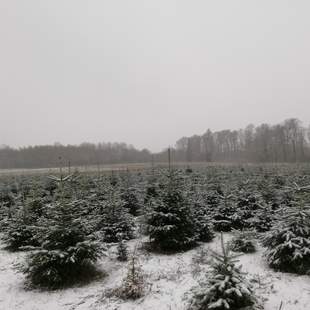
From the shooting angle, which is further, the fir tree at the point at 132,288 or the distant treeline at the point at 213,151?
the distant treeline at the point at 213,151

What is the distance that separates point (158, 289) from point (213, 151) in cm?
7429

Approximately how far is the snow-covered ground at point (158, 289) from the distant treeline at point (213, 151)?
4846cm

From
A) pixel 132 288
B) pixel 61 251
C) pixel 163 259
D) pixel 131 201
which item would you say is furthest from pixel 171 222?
pixel 131 201

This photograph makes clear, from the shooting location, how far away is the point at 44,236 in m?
5.53

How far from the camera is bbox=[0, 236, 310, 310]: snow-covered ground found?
4.53 metres

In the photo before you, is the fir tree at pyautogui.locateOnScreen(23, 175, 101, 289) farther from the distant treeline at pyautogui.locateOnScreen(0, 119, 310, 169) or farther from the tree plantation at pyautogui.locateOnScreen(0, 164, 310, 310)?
the distant treeline at pyautogui.locateOnScreen(0, 119, 310, 169)

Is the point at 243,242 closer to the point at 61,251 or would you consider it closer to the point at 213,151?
the point at 61,251

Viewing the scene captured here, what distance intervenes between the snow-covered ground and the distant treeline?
159 feet

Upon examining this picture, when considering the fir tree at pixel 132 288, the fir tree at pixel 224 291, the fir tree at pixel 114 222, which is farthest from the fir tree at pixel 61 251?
the fir tree at pixel 224 291

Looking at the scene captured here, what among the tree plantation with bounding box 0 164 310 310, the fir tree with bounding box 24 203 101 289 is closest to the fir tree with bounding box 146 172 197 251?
the tree plantation with bounding box 0 164 310 310

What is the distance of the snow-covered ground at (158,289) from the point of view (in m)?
4.53

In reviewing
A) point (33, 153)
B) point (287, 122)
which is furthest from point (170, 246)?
point (33, 153)

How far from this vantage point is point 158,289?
199 inches

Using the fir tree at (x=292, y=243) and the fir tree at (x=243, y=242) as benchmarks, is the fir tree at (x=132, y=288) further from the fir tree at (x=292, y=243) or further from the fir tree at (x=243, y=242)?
the fir tree at (x=292, y=243)
